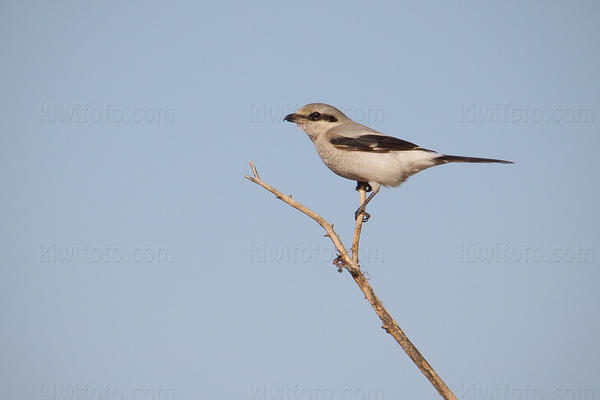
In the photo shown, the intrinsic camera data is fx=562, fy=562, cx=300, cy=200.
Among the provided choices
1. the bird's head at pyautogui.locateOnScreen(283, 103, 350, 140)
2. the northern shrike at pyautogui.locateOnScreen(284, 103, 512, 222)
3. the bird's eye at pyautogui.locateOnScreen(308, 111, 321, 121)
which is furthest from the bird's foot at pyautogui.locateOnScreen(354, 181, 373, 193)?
the bird's eye at pyautogui.locateOnScreen(308, 111, 321, 121)

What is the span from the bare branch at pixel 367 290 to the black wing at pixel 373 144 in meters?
1.40

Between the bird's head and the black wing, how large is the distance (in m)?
0.49

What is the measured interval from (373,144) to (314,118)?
97 centimetres

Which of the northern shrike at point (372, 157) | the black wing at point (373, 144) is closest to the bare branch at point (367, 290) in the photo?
the northern shrike at point (372, 157)

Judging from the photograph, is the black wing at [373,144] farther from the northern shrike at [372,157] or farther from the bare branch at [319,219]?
the bare branch at [319,219]

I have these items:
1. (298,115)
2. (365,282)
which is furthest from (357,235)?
(298,115)

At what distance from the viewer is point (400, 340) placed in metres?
4.86

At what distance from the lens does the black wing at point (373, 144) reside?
689cm

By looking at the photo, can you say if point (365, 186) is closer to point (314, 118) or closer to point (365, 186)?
point (365, 186)

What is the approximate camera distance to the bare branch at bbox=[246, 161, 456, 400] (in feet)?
15.2

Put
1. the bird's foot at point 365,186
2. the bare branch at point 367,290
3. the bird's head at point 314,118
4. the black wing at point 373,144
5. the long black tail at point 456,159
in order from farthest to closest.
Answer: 1. the bird's head at point 314,118
2. the bird's foot at point 365,186
3. the black wing at point 373,144
4. the long black tail at point 456,159
5. the bare branch at point 367,290

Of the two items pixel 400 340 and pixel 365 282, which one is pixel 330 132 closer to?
pixel 365 282

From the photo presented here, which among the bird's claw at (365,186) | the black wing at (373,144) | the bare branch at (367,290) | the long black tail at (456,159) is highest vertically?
the black wing at (373,144)

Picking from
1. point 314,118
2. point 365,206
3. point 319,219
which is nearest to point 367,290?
point 319,219
